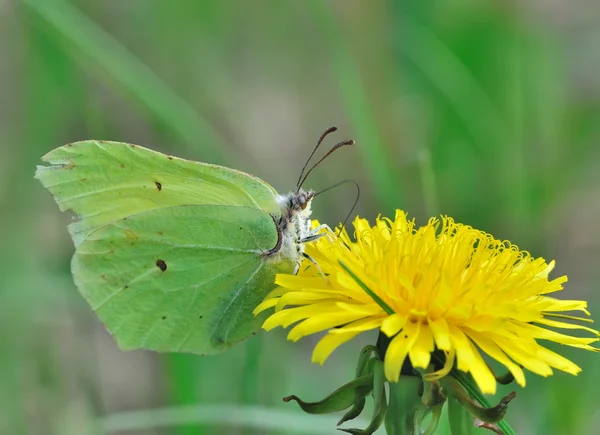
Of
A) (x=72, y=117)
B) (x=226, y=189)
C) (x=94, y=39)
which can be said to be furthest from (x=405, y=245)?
(x=72, y=117)

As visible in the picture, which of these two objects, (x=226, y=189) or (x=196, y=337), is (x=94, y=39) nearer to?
(x=226, y=189)

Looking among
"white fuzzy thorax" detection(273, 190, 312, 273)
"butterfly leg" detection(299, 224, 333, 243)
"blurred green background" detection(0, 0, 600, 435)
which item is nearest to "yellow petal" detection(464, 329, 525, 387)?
"butterfly leg" detection(299, 224, 333, 243)

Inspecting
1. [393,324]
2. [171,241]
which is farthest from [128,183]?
[393,324]

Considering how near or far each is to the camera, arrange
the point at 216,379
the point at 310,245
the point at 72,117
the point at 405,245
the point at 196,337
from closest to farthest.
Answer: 1. the point at 405,245
2. the point at 310,245
3. the point at 196,337
4. the point at 216,379
5. the point at 72,117

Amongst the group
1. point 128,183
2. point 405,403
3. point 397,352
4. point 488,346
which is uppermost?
point 128,183

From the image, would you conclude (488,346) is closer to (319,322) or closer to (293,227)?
(319,322)

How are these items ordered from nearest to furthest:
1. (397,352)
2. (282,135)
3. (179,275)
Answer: (397,352) < (179,275) < (282,135)

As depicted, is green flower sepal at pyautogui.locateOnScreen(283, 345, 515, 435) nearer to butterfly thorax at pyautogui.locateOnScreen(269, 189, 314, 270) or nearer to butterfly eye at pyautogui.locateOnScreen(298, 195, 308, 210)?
butterfly thorax at pyautogui.locateOnScreen(269, 189, 314, 270)
